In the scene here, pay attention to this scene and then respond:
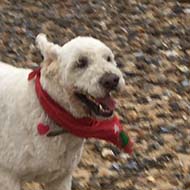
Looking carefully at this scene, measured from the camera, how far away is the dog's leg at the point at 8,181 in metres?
3.88

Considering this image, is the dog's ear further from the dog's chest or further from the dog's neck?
the dog's chest

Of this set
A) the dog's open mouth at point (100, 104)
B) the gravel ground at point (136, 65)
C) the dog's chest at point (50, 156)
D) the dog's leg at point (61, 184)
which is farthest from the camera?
the gravel ground at point (136, 65)

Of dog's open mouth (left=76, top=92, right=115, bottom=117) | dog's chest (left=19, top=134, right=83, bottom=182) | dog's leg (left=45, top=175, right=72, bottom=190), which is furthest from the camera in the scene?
dog's leg (left=45, top=175, right=72, bottom=190)

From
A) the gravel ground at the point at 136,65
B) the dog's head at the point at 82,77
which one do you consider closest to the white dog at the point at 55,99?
the dog's head at the point at 82,77

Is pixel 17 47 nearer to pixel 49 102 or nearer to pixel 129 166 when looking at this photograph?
pixel 129 166

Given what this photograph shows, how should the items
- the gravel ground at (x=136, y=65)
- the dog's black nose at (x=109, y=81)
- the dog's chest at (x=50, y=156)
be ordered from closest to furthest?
the dog's black nose at (x=109, y=81)
the dog's chest at (x=50, y=156)
the gravel ground at (x=136, y=65)

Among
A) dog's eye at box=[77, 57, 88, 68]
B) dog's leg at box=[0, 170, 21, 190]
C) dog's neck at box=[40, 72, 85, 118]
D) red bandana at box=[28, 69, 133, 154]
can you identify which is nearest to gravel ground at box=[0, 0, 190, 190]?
dog's leg at box=[0, 170, 21, 190]

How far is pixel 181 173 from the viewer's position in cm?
495

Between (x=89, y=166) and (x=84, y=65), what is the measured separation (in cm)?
150

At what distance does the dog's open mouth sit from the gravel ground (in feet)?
3.65

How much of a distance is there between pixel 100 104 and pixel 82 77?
0.17 meters

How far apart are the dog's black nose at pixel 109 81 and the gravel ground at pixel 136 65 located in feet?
4.28

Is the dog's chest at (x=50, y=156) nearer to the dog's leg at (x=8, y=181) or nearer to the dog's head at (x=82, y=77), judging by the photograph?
the dog's leg at (x=8, y=181)

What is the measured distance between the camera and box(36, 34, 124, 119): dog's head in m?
3.55
